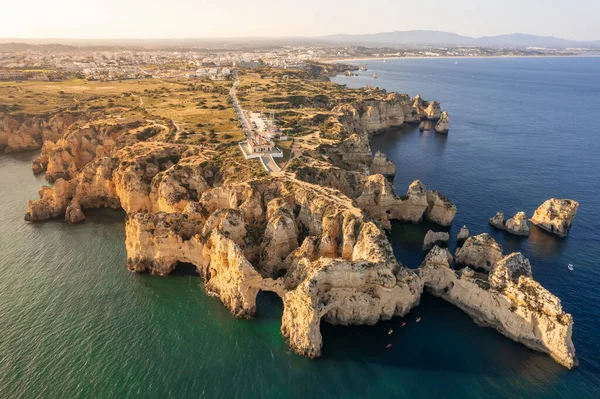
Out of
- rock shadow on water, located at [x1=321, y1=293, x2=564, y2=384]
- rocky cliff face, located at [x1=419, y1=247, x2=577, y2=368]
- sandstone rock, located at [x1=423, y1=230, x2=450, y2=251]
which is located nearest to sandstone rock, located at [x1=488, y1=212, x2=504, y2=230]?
sandstone rock, located at [x1=423, y1=230, x2=450, y2=251]

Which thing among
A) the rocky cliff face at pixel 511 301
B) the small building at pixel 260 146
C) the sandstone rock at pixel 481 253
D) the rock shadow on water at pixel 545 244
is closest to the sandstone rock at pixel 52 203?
the small building at pixel 260 146

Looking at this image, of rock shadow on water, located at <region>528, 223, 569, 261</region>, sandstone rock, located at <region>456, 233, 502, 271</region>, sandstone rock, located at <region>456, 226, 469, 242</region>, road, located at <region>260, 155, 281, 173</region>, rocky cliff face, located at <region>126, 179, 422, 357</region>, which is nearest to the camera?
rocky cliff face, located at <region>126, 179, 422, 357</region>

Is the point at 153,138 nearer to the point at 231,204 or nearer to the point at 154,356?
the point at 231,204

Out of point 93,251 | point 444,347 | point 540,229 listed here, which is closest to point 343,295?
point 444,347

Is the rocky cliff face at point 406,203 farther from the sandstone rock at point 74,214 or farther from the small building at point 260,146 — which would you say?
the sandstone rock at point 74,214

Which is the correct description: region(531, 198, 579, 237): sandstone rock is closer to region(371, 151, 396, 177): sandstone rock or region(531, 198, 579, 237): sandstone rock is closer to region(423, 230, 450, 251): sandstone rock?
region(423, 230, 450, 251): sandstone rock
